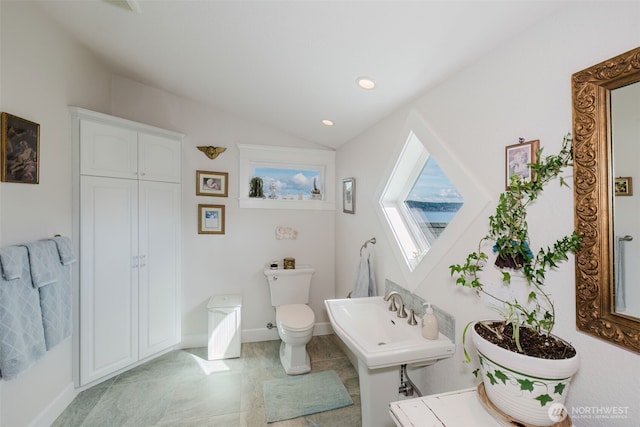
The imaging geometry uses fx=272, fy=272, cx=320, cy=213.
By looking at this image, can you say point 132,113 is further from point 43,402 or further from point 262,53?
point 43,402

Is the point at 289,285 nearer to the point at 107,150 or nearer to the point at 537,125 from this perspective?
the point at 107,150

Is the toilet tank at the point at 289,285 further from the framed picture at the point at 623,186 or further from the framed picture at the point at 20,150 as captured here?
the framed picture at the point at 623,186

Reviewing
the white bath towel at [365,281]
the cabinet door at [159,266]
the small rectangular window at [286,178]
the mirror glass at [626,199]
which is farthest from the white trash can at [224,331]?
the mirror glass at [626,199]

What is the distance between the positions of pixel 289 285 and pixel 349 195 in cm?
119

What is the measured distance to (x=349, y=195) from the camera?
112 inches

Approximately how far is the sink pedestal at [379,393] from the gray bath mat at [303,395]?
55 centimetres

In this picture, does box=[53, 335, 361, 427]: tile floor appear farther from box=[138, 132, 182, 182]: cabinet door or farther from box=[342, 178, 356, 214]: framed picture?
box=[138, 132, 182, 182]: cabinet door

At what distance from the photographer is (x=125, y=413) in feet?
6.57

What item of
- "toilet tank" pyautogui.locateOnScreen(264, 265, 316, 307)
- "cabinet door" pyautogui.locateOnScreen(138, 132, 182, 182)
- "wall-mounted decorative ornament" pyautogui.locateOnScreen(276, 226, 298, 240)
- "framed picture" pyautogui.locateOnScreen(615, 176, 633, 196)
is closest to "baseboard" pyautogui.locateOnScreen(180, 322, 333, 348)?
"toilet tank" pyautogui.locateOnScreen(264, 265, 316, 307)

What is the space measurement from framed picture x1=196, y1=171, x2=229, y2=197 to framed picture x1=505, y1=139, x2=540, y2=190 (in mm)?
2672

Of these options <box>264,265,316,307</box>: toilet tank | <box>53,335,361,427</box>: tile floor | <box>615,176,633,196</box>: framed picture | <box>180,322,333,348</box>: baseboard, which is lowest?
<box>53,335,361,427</box>: tile floor

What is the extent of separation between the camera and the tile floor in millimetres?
1929

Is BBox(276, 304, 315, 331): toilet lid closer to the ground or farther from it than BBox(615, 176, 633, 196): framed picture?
closer to the ground

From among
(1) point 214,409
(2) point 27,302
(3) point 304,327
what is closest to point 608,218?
(3) point 304,327
